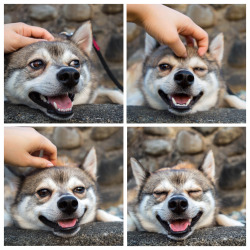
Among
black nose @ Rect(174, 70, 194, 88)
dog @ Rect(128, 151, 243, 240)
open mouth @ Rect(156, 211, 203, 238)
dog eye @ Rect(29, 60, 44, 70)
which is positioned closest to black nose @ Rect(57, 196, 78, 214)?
dog @ Rect(128, 151, 243, 240)

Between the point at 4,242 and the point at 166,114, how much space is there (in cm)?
96

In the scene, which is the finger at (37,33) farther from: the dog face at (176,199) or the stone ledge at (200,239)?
the stone ledge at (200,239)

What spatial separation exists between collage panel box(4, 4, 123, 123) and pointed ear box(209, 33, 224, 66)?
468 mm

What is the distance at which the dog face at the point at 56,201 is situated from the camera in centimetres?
178

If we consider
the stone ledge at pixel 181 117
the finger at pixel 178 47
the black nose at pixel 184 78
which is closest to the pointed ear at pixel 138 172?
the stone ledge at pixel 181 117

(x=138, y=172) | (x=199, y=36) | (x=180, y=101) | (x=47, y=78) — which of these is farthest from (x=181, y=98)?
(x=47, y=78)

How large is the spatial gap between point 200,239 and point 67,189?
656 mm

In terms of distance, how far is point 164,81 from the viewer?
1947mm

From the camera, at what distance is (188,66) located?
1962 millimetres

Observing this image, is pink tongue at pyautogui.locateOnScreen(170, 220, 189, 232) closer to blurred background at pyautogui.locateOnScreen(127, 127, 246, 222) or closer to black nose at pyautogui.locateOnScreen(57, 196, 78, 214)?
blurred background at pyautogui.locateOnScreen(127, 127, 246, 222)

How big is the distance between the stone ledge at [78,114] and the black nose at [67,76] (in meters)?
0.19

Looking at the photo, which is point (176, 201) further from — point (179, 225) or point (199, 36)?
point (199, 36)

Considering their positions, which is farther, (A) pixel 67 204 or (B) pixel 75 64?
(B) pixel 75 64

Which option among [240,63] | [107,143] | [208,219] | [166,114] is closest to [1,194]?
[107,143]
